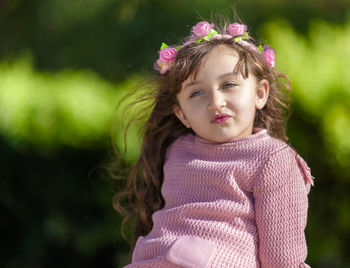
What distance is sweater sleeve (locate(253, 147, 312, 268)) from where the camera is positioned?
7.48 ft

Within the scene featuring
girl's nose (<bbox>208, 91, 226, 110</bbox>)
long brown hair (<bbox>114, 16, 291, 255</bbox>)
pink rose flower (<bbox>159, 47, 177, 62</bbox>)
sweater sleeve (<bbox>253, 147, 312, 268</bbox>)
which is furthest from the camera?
pink rose flower (<bbox>159, 47, 177, 62</bbox>)

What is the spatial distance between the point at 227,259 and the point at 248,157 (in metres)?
0.45

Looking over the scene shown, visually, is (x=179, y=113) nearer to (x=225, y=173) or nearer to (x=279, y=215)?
(x=225, y=173)

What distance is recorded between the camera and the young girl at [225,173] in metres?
2.31

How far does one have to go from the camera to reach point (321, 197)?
3525mm

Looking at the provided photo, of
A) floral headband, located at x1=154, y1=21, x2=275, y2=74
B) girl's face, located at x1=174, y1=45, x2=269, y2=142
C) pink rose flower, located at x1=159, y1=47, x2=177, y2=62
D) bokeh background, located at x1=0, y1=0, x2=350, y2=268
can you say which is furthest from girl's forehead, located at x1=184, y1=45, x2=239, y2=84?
bokeh background, located at x1=0, y1=0, x2=350, y2=268

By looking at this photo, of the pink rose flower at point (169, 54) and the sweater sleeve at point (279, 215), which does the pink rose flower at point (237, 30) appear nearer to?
the pink rose flower at point (169, 54)

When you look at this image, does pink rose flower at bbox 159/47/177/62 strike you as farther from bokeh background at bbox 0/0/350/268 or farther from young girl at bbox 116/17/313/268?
bokeh background at bbox 0/0/350/268

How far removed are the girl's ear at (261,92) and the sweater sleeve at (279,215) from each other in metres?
0.31

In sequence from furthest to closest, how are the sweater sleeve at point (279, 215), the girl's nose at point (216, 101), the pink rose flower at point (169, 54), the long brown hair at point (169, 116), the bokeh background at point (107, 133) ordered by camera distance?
the bokeh background at point (107, 133), the pink rose flower at point (169, 54), the long brown hair at point (169, 116), the girl's nose at point (216, 101), the sweater sleeve at point (279, 215)

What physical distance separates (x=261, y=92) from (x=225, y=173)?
0.45m

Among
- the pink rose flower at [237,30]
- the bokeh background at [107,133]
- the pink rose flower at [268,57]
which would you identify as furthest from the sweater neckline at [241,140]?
the bokeh background at [107,133]

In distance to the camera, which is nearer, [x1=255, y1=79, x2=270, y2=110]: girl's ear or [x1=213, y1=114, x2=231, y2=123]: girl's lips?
[x1=213, y1=114, x2=231, y2=123]: girl's lips

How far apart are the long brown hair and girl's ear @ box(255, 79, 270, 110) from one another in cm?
3
